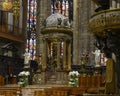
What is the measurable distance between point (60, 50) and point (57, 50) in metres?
4.10

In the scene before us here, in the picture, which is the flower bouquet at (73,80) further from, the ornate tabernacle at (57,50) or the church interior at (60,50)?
the ornate tabernacle at (57,50)

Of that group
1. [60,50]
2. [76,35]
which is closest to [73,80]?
[60,50]

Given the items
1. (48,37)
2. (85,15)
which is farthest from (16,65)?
(48,37)

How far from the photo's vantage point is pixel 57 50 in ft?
87.7

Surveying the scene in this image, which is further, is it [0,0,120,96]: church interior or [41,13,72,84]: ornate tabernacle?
[41,13,72,84]: ornate tabernacle

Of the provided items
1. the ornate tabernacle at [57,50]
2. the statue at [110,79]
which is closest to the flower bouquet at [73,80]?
the ornate tabernacle at [57,50]

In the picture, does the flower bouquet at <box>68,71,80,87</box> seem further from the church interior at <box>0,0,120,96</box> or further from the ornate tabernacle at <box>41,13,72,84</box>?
the ornate tabernacle at <box>41,13,72,84</box>

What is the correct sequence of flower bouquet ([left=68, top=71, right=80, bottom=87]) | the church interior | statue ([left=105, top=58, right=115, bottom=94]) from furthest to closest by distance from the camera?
1. flower bouquet ([left=68, top=71, right=80, bottom=87])
2. the church interior
3. statue ([left=105, top=58, right=115, bottom=94])

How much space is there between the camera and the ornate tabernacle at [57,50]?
26.5m

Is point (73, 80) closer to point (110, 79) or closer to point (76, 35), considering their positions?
point (110, 79)

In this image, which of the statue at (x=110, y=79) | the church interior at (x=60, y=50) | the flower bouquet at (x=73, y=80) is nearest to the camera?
the statue at (x=110, y=79)

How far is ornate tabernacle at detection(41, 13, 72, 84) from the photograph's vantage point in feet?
86.8

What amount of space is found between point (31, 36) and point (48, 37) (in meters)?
19.5

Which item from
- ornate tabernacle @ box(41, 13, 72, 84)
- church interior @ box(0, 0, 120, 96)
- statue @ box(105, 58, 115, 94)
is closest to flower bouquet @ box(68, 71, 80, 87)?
church interior @ box(0, 0, 120, 96)
